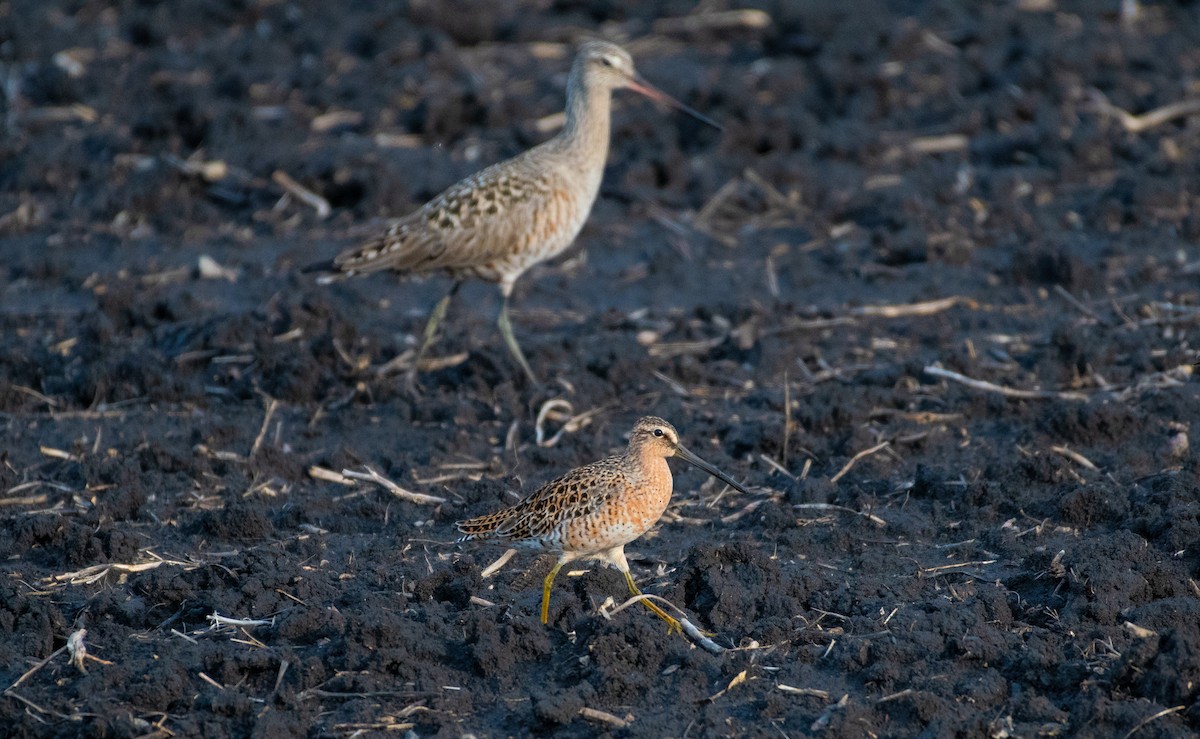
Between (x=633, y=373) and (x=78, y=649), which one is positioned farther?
(x=633, y=373)

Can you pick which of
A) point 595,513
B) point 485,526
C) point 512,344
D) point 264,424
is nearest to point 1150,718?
point 595,513

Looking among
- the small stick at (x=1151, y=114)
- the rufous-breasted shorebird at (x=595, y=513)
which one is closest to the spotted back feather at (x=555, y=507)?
the rufous-breasted shorebird at (x=595, y=513)

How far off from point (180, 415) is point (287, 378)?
0.65m

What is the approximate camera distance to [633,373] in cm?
927

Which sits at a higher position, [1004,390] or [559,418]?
[1004,390]

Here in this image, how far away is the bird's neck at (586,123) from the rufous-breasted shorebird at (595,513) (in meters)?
3.69

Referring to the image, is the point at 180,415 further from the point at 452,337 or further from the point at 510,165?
the point at 510,165

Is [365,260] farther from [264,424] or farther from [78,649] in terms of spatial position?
[78,649]

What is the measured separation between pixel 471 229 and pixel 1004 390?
3326mm

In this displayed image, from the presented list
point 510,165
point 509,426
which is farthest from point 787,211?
point 509,426

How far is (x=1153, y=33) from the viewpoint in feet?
51.1

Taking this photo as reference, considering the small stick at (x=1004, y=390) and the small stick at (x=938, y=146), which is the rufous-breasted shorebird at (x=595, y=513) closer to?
the small stick at (x=1004, y=390)

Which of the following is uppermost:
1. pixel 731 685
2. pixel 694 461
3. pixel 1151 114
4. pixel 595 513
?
pixel 595 513

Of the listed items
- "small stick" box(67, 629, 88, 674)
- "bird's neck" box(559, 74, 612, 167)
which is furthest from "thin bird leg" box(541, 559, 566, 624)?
"bird's neck" box(559, 74, 612, 167)
